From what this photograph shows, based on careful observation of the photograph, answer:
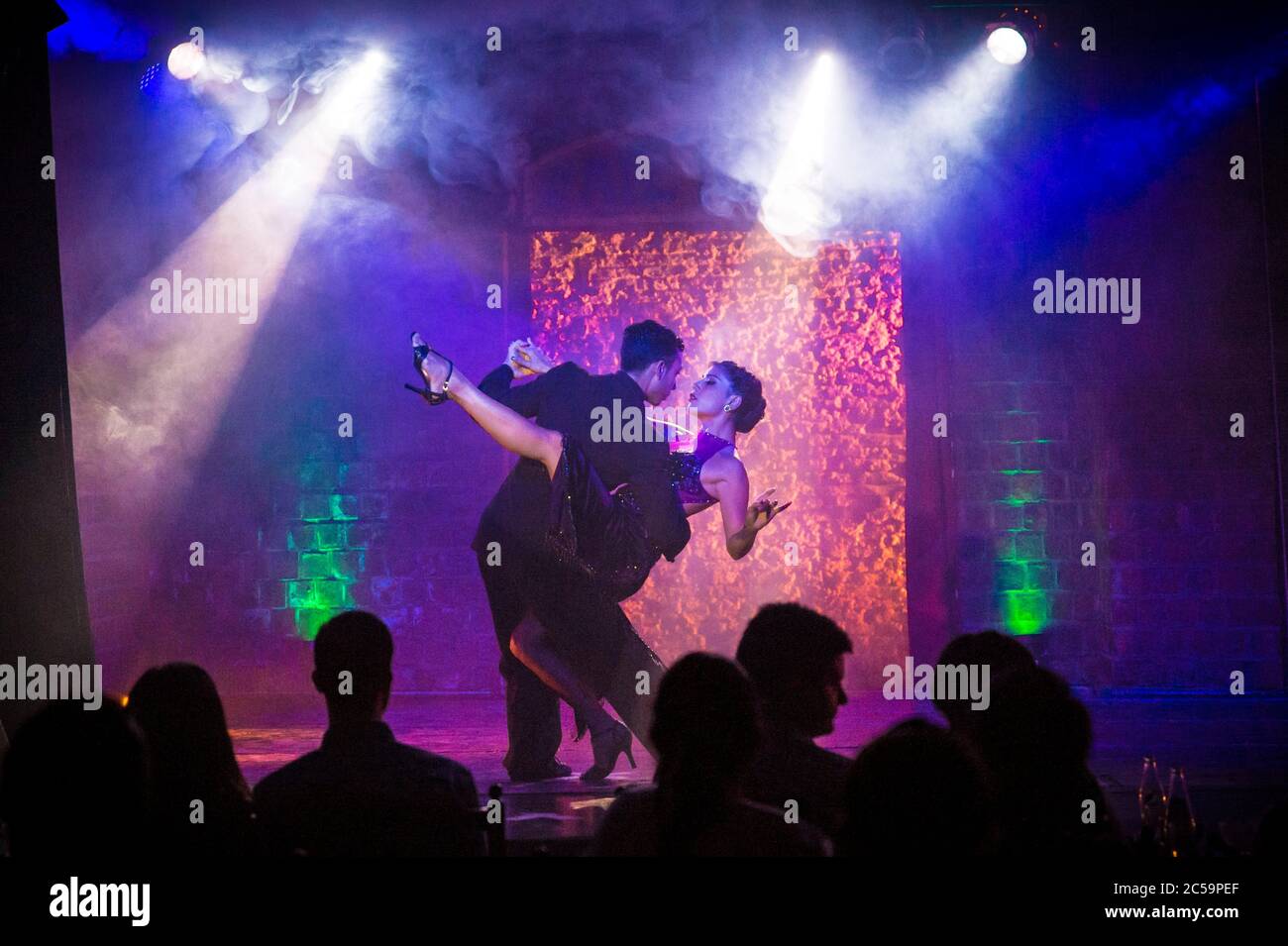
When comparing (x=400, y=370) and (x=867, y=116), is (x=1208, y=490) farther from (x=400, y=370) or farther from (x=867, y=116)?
(x=400, y=370)

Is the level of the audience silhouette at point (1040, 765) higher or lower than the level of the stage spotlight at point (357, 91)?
lower

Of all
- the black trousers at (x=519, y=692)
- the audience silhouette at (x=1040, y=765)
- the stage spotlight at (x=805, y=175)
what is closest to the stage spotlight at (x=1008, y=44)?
the stage spotlight at (x=805, y=175)

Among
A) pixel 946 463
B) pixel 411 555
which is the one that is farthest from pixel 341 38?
pixel 946 463

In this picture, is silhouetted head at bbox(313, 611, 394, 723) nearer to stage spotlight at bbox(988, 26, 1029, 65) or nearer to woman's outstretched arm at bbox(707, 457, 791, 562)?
woman's outstretched arm at bbox(707, 457, 791, 562)

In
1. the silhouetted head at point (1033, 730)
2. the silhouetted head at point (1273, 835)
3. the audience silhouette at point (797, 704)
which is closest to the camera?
the silhouetted head at point (1273, 835)

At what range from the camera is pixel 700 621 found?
8.16 metres

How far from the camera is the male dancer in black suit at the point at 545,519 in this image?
498 centimetres

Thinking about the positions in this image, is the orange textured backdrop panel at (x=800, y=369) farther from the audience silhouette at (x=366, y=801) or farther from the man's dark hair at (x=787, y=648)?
the audience silhouette at (x=366, y=801)

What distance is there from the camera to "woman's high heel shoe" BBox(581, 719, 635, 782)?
4.80 meters

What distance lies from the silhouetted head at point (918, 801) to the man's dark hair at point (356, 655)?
121 cm

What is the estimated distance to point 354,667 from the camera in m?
2.59

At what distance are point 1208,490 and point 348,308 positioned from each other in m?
5.61

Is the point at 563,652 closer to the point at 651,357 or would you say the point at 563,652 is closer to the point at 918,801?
the point at 651,357
